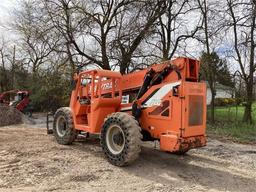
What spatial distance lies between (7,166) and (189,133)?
3.58 meters

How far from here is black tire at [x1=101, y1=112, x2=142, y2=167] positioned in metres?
6.53

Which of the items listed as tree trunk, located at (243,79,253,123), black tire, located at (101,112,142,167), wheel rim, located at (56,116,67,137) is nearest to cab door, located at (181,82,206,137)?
black tire, located at (101,112,142,167)

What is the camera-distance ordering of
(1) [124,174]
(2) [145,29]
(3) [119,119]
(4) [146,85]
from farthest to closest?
(2) [145,29]
(4) [146,85]
(3) [119,119]
(1) [124,174]

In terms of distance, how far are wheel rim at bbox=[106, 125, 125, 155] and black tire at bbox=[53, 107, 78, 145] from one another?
1.83 m

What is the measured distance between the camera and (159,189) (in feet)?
18.0

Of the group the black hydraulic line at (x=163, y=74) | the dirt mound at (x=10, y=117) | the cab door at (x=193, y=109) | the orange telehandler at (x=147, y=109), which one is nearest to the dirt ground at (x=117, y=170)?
the orange telehandler at (x=147, y=109)

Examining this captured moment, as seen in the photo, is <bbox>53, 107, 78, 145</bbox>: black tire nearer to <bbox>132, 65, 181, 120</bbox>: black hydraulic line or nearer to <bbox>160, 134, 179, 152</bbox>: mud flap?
<bbox>132, 65, 181, 120</bbox>: black hydraulic line

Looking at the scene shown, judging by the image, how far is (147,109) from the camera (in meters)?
7.05

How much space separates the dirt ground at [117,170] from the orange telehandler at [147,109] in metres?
0.47

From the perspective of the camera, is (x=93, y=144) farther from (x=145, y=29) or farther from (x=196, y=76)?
(x=145, y=29)

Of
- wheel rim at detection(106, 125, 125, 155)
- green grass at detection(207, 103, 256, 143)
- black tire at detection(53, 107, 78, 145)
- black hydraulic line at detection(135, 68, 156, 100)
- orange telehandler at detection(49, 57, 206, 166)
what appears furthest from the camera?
green grass at detection(207, 103, 256, 143)

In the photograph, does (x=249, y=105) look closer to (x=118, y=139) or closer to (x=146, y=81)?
(x=146, y=81)

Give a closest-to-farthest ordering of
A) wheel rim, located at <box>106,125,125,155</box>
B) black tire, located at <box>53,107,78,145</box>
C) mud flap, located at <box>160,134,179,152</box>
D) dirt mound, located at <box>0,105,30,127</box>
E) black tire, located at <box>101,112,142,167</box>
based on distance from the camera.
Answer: mud flap, located at <box>160,134,179,152</box>
black tire, located at <box>101,112,142,167</box>
wheel rim, located at <box>106,125,125,155</box>
black tire, located at <box>53,107,78,145</box>
dirt mound, located at <box>0,105,30,127</box>

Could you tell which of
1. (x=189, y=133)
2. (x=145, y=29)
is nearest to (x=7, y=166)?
(x=189, y=133)
